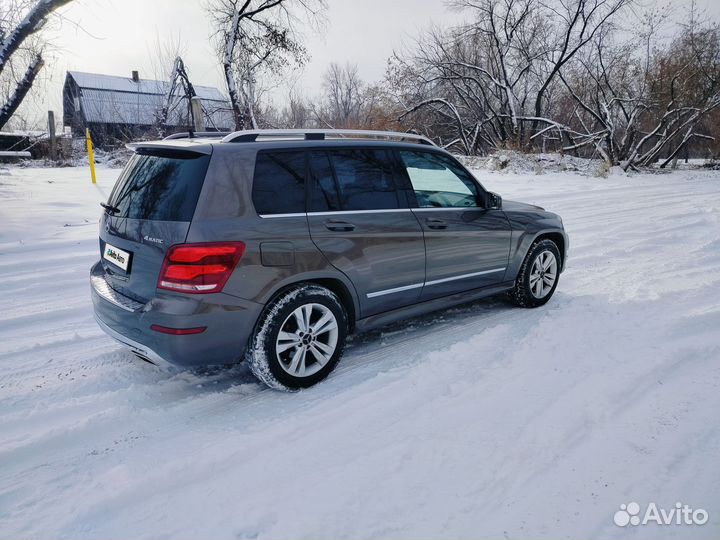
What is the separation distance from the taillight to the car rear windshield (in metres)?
Result: 0.20

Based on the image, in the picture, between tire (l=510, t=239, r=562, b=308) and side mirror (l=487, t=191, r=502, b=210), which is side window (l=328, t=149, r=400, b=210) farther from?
tire (l=510, t=239, r=562, b=308)

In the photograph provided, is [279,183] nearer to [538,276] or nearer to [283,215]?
[283,215]

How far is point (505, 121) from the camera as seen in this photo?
2197 centimetres

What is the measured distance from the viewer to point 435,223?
3.79 meters

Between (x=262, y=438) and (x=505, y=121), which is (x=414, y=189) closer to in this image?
(x=262, y=438)

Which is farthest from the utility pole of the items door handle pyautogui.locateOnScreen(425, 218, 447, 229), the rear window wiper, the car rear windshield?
door handle pyautogui.locateOnScreen(425, 218, 447, 229)

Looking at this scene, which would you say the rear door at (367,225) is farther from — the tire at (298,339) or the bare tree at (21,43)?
the bare tree at (21,43)

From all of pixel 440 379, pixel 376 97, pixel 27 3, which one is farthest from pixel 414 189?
pixel 376 97

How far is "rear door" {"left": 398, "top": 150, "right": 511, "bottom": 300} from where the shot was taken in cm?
380

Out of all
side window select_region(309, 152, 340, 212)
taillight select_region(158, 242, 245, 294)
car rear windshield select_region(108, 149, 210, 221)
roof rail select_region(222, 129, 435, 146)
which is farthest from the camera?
side window select_region(309, 152, 340, 212)

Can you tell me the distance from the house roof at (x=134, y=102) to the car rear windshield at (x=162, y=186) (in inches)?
607

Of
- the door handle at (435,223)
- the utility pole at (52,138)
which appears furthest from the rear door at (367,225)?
the utility pole at (52,138)

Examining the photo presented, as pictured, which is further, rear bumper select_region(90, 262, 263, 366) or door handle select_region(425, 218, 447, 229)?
door handle select_region(425, 218, 447, 229)

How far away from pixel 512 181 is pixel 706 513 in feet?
45.1
